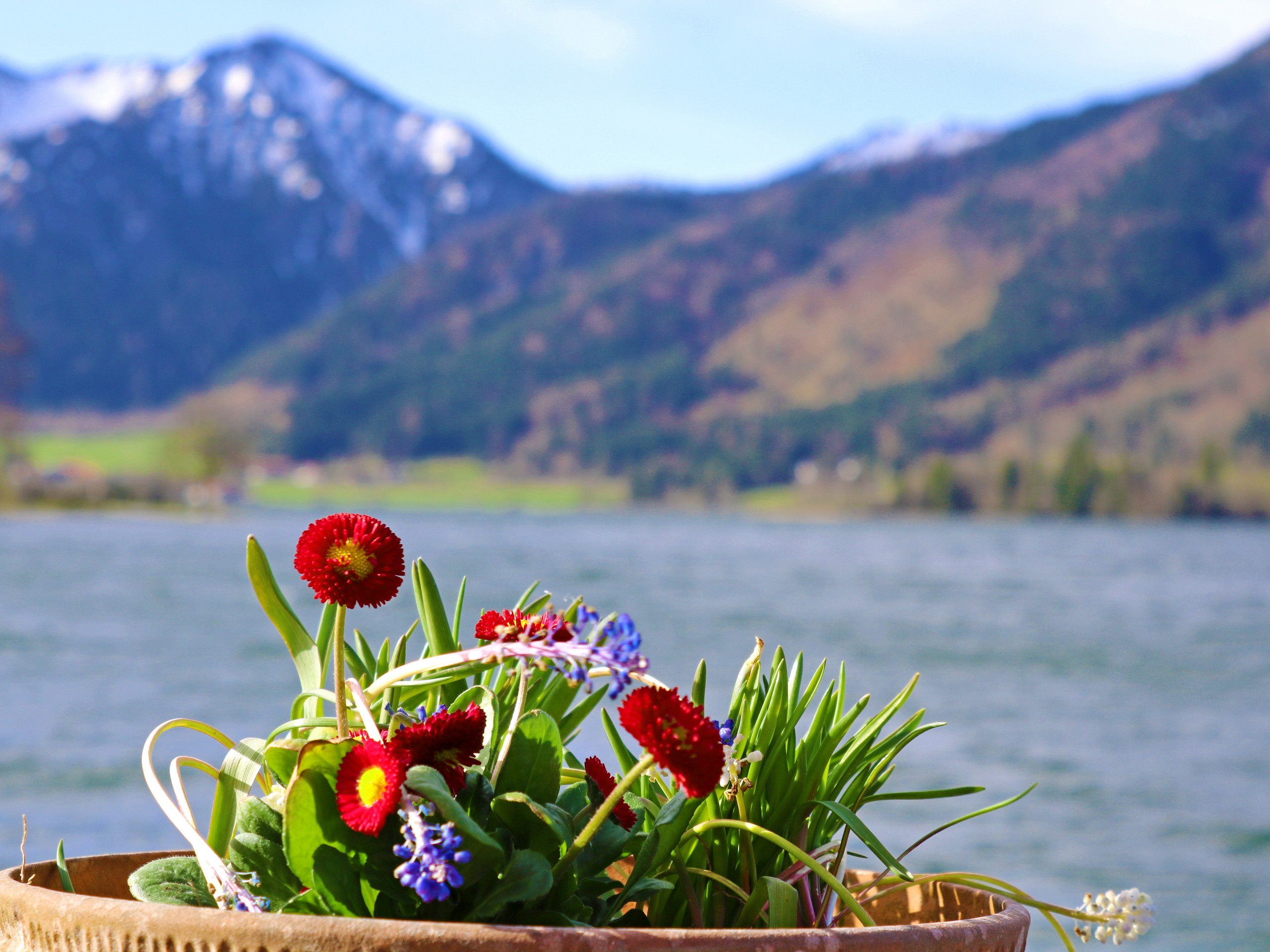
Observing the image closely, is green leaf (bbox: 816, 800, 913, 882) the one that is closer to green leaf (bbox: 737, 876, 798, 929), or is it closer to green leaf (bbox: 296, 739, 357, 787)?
green leaf (bbox: 737, 876, 798, 929)

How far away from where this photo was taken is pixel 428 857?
3.72ft

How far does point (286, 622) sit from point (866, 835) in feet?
2.29

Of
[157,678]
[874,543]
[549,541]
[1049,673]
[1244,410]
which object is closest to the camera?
[157,678]

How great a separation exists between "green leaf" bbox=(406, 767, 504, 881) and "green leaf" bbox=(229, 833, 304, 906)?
0.77 ft

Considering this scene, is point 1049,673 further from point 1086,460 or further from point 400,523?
point 1086,460

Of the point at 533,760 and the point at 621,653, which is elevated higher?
the point at 621,653

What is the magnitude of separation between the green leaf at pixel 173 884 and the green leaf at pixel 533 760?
0.32 metres

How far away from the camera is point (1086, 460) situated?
145750 mm

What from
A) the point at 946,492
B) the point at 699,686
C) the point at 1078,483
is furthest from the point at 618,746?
the point at 1078,483

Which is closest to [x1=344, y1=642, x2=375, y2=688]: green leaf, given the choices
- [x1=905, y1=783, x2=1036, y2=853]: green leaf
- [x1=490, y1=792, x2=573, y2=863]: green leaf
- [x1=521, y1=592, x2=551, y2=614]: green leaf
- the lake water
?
[x1=521, y1=592, x2=551, y2=614]: green leaf

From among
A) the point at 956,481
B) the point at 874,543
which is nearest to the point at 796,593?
the point at 874,543

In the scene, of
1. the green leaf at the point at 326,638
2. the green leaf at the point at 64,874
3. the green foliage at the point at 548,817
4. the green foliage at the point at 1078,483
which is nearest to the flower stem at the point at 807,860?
the green foliage at the point at 548,817

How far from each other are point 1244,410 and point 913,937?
201 meters

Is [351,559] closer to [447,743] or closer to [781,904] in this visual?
[447,743]
